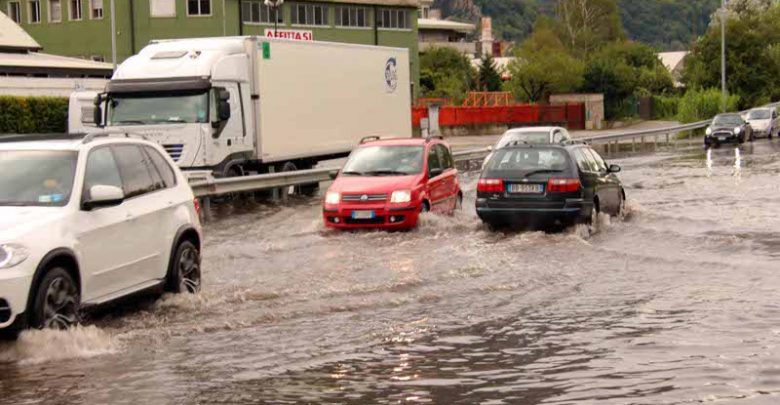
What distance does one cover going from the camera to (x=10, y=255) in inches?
359

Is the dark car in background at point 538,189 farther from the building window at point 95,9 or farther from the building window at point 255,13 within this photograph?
the building window at point 95,9

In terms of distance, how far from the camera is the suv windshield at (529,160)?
732 inches

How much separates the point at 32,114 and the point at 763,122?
3114cm

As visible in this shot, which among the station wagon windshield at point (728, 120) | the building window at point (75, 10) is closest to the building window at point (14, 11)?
the building window at point (75, 10)

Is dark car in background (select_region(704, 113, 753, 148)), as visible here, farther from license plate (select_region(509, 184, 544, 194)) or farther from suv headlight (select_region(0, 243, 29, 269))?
suv headlight (select_region(0, 243, 29, 269))

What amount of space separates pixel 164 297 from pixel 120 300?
1.10 metres

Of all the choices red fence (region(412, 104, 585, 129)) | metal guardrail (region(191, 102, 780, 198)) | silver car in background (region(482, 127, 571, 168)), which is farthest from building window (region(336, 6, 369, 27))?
metal guardrail (region(191, 102, 780, 198))

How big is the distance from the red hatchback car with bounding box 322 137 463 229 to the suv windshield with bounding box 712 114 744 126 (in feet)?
102

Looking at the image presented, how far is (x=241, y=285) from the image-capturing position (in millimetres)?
13461

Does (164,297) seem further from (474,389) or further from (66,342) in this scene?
(474,389)

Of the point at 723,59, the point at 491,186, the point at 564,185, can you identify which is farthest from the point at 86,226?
the point at 723,59

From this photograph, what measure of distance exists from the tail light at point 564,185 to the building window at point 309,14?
190 ft

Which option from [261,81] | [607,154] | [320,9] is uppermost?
[320,9]

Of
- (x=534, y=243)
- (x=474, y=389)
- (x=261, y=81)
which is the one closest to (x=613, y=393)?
(x=474, y=389)
